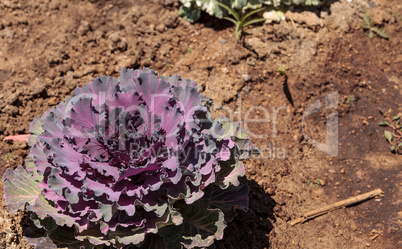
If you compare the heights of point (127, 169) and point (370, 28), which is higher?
point (127, 169)

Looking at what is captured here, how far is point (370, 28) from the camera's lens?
5598 millimetres

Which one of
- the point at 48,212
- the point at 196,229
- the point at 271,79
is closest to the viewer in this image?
the point at 48,212

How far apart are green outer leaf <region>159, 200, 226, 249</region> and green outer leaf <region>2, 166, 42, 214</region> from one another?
105cm

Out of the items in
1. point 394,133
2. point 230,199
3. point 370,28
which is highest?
point 370,28

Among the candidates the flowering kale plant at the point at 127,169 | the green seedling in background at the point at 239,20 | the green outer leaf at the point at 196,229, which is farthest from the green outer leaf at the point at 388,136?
the green outer leaf at the point at 196,229

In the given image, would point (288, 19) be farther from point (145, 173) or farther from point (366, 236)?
point (145, 173)

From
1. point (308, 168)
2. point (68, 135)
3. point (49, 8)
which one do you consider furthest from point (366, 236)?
point (49, 8)

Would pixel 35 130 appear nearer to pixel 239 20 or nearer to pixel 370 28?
pixel 239 20

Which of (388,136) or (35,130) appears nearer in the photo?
(35,130)

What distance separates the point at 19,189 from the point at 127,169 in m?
1.07

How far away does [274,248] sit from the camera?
3.72 m

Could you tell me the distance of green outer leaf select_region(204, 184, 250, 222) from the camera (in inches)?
126

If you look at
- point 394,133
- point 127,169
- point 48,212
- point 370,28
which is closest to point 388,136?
point 394,133

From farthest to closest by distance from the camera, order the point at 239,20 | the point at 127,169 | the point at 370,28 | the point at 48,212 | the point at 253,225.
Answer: the point at 370,28 < the point at 239,20 < the point at 253,225 < the point at 48,212 < the point at 127,169
